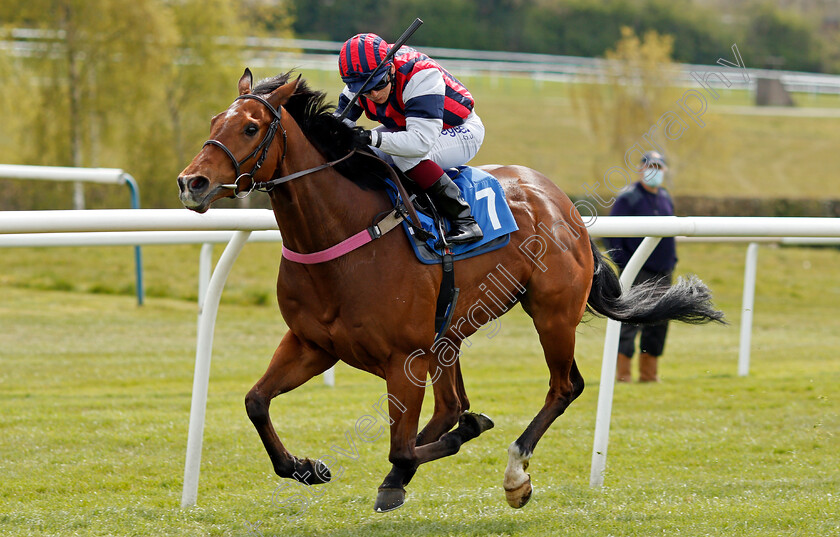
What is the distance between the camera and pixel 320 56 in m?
27.3

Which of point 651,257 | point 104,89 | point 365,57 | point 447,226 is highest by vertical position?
point 104,89

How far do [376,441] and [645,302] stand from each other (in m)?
1.77

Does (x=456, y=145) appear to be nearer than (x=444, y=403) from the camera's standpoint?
Yes

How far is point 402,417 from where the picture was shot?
3213 millimetres

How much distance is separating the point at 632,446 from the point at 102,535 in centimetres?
290

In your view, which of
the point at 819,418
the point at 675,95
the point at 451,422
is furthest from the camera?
the point at 675,95

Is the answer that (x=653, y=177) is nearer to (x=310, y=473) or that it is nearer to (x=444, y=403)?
(x=444, y=403)

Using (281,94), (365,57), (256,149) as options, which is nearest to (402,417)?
(256,149)

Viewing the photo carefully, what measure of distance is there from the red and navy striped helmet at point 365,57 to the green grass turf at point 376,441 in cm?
166

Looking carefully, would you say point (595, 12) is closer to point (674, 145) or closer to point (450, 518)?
point (674, 145)

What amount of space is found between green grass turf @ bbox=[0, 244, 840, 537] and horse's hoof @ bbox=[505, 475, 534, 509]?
61 mm

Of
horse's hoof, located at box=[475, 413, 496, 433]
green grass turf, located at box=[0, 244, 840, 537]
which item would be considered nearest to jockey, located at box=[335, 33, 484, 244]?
horse's hoof, located at box=[475, 413, 496, 433]

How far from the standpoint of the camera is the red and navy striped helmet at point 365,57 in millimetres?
3268

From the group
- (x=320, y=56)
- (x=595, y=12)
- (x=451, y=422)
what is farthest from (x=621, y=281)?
(x=595, y=12)
